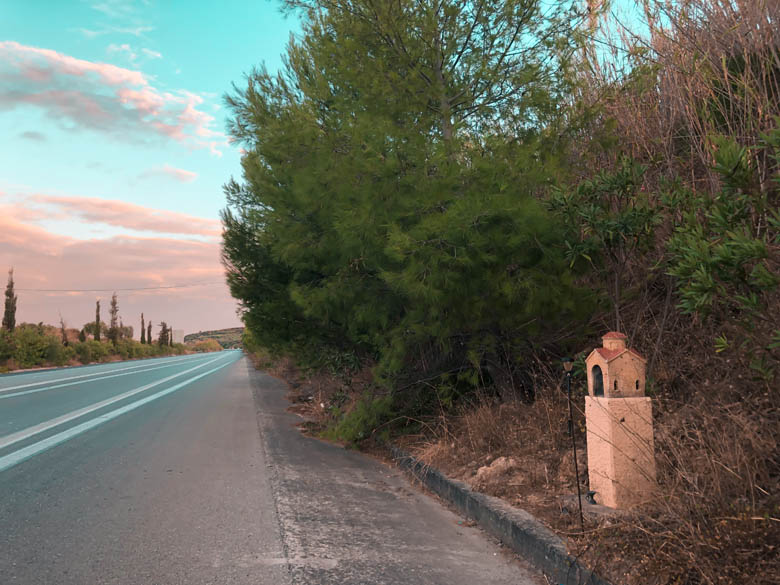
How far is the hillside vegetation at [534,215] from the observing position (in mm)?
4496

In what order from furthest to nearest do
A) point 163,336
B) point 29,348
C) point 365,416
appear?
point 163,336 → point 29,348 → point 365,416

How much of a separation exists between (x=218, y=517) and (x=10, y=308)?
4361 centimetres

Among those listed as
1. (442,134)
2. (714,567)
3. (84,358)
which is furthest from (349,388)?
(84,358)

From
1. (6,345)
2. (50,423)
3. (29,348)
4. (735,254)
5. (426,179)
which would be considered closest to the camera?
(735,254)

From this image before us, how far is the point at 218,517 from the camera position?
4.90 meters

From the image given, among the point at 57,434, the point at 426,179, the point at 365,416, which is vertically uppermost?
the point at 426,179

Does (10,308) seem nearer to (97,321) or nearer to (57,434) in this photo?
(97,321)

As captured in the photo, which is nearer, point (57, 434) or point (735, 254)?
point (735, 254)

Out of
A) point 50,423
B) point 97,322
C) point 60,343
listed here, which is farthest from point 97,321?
point 50,423

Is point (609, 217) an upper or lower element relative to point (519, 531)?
upper

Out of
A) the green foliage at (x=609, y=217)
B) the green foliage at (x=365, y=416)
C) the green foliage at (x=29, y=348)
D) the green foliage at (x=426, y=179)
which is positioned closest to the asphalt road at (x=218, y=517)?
the green foliage at (x=365, y=416)

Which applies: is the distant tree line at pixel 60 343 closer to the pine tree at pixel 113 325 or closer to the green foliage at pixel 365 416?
the pine tree at pixel 113 325

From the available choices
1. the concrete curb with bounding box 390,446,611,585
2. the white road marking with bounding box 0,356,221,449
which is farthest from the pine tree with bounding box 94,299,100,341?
the concrete curb with bounding box 390,446,611,585

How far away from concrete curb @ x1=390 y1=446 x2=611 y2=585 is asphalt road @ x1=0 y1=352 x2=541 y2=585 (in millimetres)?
124
